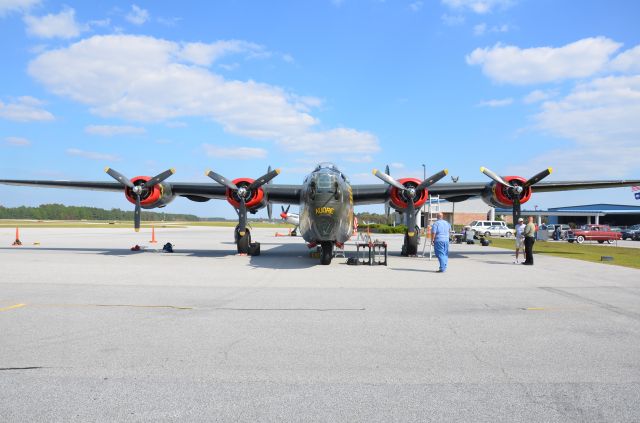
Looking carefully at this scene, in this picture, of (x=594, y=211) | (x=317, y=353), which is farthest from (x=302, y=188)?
(x=594, y=211)

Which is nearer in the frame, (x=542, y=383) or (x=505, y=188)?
(x=542, y=383)

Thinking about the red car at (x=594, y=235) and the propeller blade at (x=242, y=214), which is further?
the red car at (x=594, y=235)

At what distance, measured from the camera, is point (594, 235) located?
41250 mm

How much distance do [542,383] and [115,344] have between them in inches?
200

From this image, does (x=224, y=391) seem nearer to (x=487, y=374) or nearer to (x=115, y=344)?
(x=115, y=344)

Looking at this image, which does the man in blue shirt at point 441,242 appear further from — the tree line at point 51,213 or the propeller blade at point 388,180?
the tree line at point 51,213

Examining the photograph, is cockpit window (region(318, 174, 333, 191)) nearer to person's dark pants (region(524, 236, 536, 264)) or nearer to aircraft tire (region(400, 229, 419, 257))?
aircraft tire (region(400, 229, 419, 257))

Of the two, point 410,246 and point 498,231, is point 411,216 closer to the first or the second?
point 410,246

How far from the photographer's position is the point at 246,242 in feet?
72.1

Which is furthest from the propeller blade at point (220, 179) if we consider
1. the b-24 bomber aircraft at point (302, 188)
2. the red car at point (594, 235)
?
the red car at point (594, 235)

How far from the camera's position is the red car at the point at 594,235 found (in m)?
40.9

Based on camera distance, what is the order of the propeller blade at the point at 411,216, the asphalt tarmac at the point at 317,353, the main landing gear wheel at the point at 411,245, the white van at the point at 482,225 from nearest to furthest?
1. the asphalt tarmac at the point at 317,353
2. the propeller blade at the point at 411,216
3. the main landing gear wheel at the point at 411,245
4. the white van at the point at 482,225

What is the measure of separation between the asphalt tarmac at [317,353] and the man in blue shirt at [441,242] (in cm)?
378

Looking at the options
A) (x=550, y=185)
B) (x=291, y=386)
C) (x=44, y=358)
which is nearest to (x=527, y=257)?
(x=550, y=185)
